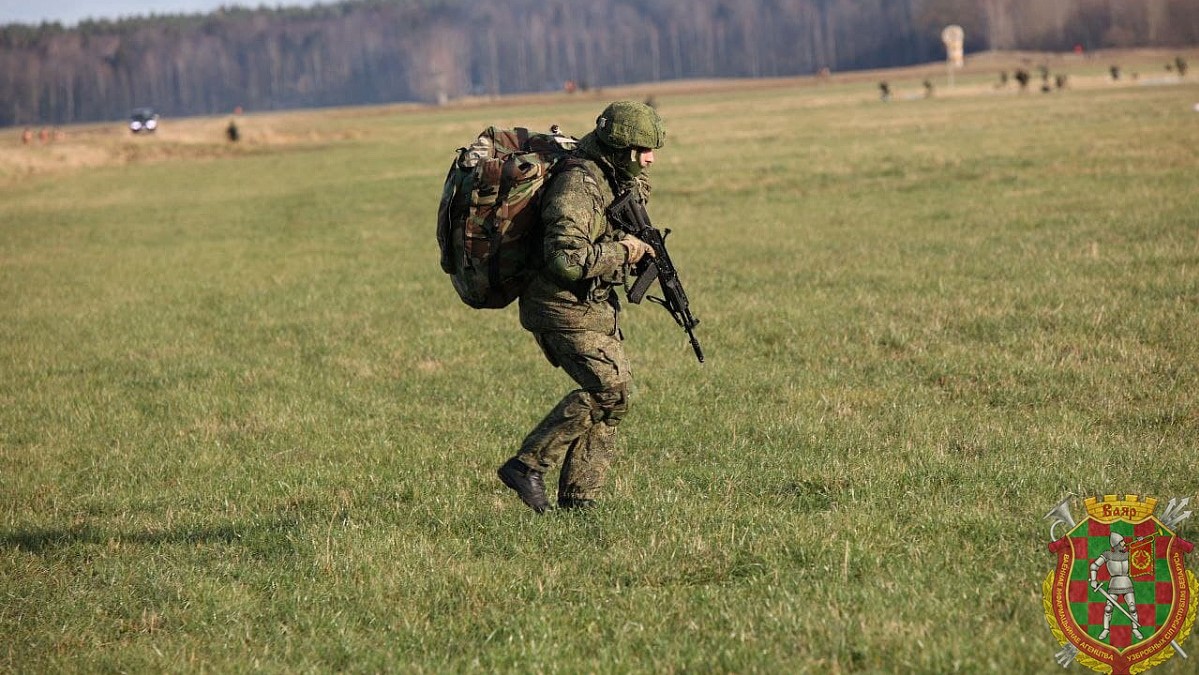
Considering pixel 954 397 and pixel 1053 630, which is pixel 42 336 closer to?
pixel 954 397

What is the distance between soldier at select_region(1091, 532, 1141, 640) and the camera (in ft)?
17.9

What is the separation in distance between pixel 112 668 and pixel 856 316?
31.8 feet

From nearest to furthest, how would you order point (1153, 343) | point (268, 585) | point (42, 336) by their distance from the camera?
point (268, 585) → point (1153, 343) → point (42, 336)

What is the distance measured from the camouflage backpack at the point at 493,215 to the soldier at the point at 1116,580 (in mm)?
3277

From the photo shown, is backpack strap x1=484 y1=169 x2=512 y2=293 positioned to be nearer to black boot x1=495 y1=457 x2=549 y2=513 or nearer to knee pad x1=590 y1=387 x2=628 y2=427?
knee pad x1=590 y1=387 x2=628 y2=427

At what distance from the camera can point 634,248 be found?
7.03 m

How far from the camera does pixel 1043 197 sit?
23.6 metres

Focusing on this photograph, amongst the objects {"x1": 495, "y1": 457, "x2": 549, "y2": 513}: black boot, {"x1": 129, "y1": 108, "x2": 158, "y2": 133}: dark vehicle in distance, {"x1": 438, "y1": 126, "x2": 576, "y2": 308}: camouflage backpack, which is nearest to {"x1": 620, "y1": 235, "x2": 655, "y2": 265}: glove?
{"x1": 438, "y1": 126, "x2": 576, "y2": 308}: camouflage backpack

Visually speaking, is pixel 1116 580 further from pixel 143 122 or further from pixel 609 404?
pixel 143 122

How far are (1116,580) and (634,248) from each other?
295cm

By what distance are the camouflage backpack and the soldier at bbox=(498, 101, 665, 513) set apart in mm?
117

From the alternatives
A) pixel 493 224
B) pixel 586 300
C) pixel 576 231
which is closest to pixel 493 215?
pixel 493 224

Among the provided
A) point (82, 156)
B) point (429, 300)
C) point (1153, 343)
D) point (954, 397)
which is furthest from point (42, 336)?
point (82, 156)

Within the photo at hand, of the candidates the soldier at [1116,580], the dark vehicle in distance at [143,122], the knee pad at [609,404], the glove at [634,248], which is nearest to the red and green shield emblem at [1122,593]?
A: the soldier at [1116,580]
